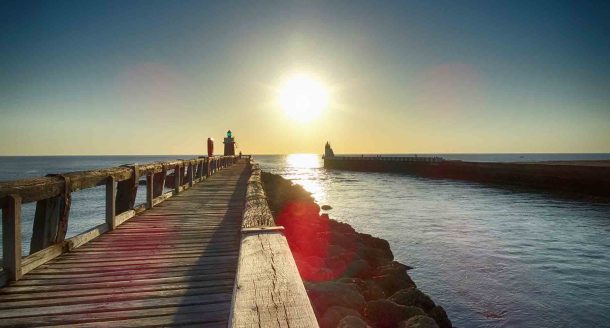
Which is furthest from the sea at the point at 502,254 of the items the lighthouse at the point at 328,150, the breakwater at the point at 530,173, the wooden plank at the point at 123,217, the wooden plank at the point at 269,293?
the lighthouse at the point at 328,150

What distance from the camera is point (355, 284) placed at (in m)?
6.92

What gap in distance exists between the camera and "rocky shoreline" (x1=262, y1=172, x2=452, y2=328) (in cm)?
531

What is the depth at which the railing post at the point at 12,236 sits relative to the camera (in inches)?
127

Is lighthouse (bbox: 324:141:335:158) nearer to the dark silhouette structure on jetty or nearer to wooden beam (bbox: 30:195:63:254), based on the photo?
the dark silhouette structure on jetty

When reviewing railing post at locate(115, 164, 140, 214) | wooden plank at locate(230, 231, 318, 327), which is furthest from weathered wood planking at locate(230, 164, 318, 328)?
railing post at locate(115, 164, 140, 214)

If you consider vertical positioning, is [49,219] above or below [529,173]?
above

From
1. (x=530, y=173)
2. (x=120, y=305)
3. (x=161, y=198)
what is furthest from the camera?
(x=530, y=173)

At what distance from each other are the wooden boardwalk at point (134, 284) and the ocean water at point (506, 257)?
17.9 feet

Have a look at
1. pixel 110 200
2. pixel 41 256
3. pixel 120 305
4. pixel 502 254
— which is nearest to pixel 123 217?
pixel 110 200

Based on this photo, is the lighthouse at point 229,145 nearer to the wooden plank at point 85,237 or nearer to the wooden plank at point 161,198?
the wooden plank at point 161,198

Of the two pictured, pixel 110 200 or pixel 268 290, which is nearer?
pixel 268 290

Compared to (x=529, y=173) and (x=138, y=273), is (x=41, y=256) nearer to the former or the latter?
(x=138, y=273)

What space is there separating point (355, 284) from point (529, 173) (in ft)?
114

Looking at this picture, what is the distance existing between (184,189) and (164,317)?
31.7 ft
